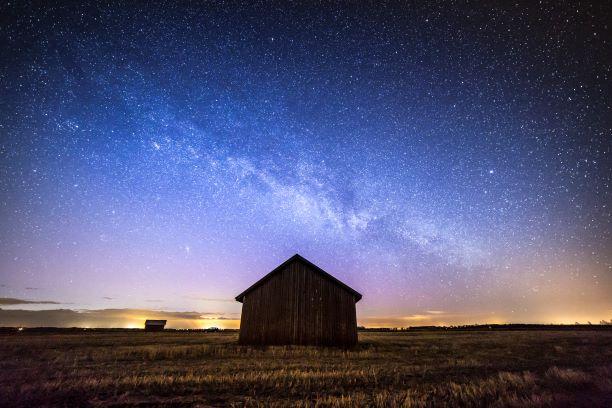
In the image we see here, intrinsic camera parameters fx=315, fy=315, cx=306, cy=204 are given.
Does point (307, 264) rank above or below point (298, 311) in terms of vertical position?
above

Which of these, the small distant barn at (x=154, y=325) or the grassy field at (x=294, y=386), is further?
the small distant barn at (x=154, y=325)

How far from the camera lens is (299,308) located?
23984 millimetres

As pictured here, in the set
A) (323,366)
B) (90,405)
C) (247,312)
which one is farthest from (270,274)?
(90,405)

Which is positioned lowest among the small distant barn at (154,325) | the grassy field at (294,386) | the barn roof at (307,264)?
the grassy field at (294,386)

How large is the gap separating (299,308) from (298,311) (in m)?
0.23

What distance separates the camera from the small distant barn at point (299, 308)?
77.0 feet

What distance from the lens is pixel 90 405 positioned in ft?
22.8

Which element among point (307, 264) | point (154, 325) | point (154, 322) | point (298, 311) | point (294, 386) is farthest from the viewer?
point (154, 322)

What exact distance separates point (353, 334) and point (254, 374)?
15.5m

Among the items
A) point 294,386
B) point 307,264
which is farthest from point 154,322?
point 294,386

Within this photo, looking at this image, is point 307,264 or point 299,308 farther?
point 307,264

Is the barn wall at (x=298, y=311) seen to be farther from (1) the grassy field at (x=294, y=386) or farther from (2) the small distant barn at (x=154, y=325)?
(2) the small distant barn at (x=154, y=325)

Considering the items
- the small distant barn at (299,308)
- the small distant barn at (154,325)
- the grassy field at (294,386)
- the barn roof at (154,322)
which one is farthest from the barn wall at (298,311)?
the barn roof at (154,322)

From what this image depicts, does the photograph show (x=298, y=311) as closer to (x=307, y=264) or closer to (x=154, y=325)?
(x=307, y=264)
